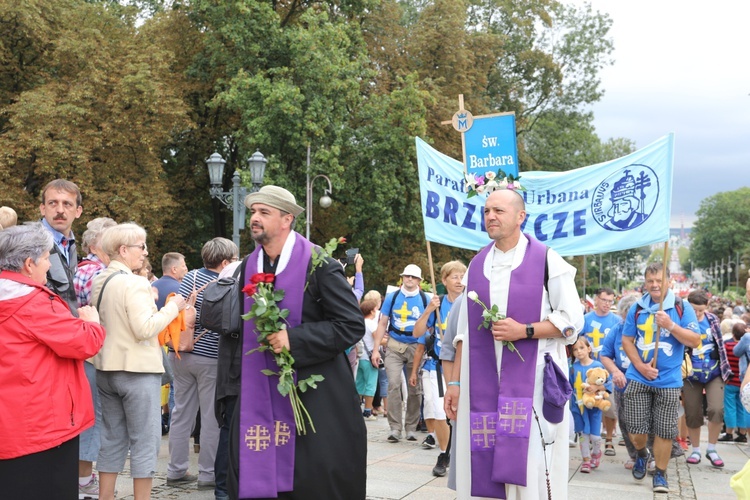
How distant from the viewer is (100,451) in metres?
5.62

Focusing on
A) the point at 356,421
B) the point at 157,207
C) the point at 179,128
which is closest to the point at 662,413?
the point at 356,421

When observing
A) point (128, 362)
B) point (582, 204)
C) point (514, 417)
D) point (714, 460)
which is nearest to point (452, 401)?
point (514, 417)

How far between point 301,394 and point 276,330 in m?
0.38

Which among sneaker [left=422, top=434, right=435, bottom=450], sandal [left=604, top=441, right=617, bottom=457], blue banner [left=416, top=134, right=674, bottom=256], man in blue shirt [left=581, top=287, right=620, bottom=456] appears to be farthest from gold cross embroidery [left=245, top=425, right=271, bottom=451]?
sandal [left=604, top=441, right=617, bottom=457]

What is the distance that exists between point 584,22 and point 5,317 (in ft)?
120

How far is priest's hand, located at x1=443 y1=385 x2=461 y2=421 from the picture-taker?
5164mm

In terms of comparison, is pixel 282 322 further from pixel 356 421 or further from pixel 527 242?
pixel 527 242

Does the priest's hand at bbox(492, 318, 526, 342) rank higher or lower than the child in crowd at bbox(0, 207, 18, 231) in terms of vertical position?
lower

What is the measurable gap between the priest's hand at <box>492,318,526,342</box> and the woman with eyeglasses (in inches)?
87.3

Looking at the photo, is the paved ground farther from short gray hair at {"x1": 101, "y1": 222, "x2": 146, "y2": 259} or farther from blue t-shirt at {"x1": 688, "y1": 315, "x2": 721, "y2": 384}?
short gray hair at {"x1": 101, "y1": 222, "x2": 146, "y2": 259}

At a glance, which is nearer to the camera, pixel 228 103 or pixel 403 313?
pixel 403 313

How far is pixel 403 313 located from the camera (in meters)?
10.3

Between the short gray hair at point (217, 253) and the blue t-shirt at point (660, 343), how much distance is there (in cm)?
391

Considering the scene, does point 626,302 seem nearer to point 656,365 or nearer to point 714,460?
point 714,460
